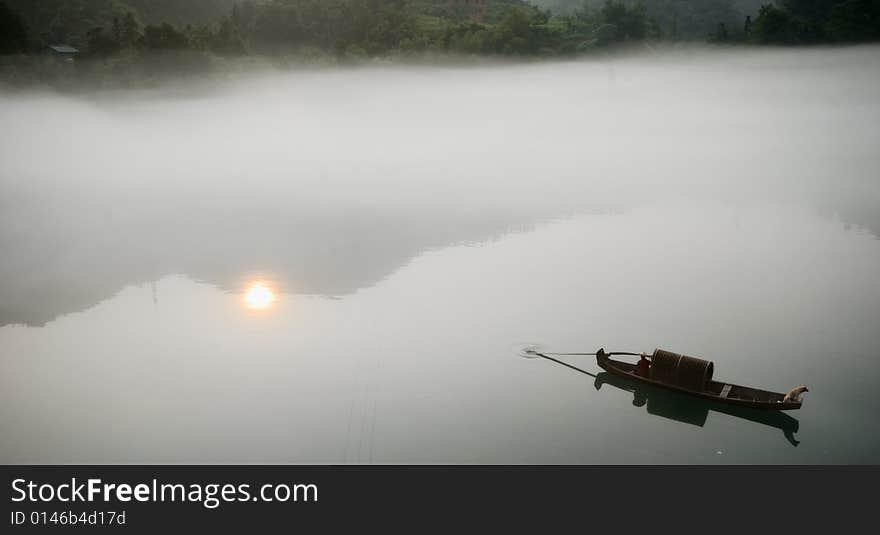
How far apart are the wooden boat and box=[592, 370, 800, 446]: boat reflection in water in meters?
0.29

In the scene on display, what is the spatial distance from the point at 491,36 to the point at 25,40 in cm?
6016

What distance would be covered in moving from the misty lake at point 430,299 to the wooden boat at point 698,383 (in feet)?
1.66

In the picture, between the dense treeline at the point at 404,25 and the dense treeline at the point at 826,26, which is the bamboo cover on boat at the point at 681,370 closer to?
the dense treeline at the point at 404,25

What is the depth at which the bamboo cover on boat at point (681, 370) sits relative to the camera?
1911 centimetres

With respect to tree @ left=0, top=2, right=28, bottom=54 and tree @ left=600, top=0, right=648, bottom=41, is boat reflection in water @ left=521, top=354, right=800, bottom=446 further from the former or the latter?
tree @ left=600, top=0, right=648, bottom=41

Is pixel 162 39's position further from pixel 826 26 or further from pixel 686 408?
pixel 826 26

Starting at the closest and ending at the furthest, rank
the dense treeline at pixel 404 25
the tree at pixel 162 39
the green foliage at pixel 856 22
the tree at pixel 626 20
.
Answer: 1. the tree at pixel 162 39
2. the dense treeline at pixel 404 25
3. the green foliage at pixel 856 22
4. the tree at pixel 626 20

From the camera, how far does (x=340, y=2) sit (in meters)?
108

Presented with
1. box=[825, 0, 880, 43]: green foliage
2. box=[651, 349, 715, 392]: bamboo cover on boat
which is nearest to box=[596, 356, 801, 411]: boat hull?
box=[651, 349, 715, 392]: bamboo cover on boat

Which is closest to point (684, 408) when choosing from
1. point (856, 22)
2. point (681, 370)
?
point (681, 370)

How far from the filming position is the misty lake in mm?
18188

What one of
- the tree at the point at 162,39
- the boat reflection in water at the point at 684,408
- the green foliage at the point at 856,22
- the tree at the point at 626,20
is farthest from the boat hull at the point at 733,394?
the tree at the point at 626,20

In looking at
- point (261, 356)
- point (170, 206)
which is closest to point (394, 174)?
point (170, 206)
